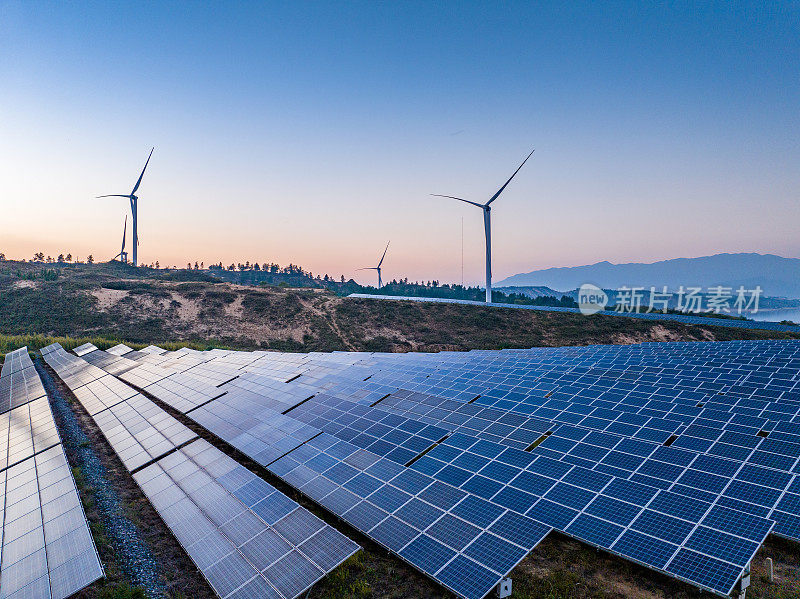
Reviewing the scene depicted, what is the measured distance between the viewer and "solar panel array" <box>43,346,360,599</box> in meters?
12.1

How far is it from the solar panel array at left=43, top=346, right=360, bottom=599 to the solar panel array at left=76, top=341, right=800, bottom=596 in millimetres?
1951

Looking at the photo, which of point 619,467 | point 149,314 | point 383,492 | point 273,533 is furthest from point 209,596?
point 149,314

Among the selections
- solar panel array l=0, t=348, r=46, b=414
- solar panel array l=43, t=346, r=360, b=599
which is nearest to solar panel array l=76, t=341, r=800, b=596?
solar panel array l=43, t=346, r=360, b=599

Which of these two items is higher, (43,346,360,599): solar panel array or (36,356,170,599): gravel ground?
(43,346,360,599): solar panel array

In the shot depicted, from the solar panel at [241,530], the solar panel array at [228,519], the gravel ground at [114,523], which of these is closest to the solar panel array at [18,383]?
the gravel ground at [114,523]

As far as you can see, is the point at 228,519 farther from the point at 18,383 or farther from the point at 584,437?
the point at 18,383

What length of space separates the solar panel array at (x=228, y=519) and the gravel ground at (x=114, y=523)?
3.78 ft

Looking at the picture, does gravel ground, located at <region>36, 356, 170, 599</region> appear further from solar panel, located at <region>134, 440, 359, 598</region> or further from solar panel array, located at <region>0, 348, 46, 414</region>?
solar panel array, located at <region>0, 348, 46, 414</region>

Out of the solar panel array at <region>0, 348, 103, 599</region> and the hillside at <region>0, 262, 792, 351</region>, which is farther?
the hillside at <region>0, 262, 792, 351</region>

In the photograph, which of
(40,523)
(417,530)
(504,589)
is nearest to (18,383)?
(40,523)

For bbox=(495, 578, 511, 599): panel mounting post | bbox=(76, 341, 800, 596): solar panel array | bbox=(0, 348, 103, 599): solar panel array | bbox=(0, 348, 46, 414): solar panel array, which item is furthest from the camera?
bbox=(0, 348, 46, 414): solar panel array

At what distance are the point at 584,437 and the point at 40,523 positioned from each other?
938 inches

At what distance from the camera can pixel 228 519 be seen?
14.8 metres

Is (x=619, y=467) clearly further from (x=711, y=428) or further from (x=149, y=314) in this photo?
(x=149, y=314)
